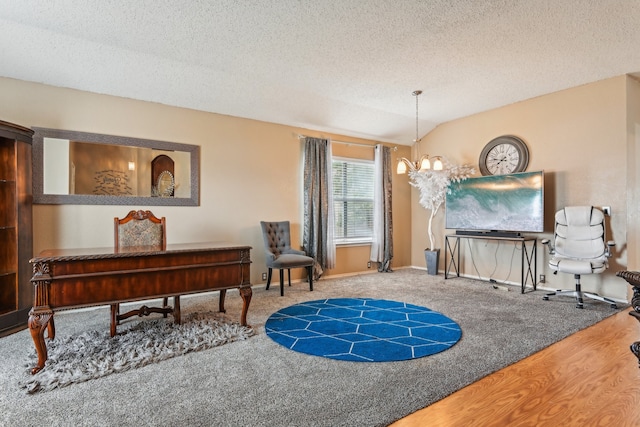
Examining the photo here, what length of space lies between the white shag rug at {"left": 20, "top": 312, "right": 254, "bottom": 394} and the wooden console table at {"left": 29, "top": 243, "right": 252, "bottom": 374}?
0.17 meters

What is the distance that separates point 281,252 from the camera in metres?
4.99

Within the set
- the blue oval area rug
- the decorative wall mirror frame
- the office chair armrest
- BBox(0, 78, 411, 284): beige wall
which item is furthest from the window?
the office chair armrest

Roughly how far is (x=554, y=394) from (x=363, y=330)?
1520mm

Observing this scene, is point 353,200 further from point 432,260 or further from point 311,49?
point 311,49

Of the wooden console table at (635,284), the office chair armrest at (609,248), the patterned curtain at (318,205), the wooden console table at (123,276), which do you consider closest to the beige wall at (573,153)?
the office chair armrest at (609,248)

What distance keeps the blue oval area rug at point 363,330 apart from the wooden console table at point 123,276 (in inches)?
23.2

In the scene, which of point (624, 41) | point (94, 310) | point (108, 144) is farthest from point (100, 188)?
point (624, 41)

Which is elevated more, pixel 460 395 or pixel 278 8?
pixel 278 8

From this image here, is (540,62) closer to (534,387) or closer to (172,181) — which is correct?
(534,387)

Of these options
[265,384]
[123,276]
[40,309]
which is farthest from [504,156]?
[40,309]

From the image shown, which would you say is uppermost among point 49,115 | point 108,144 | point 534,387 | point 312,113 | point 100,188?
point 312,113

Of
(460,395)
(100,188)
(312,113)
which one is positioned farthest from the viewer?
(312,113)

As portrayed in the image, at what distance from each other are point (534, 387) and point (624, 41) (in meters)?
3.59

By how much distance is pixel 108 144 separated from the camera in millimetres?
4039
